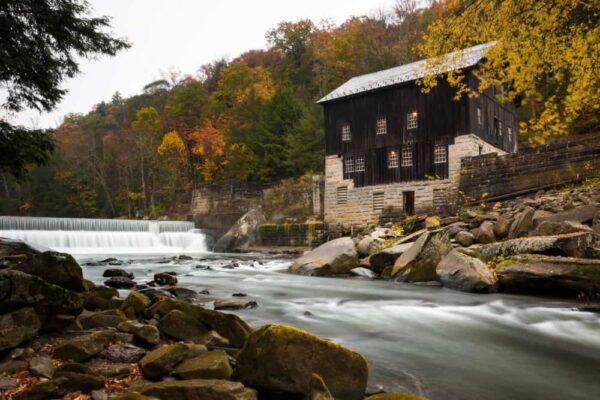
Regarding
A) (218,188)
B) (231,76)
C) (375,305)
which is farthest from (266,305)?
(231,76)

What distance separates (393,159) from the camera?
996 inches

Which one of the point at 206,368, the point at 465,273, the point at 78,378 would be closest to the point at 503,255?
the point at 465,273

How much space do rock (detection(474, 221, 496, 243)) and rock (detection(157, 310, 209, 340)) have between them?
1050 cm

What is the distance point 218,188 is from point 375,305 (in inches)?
1156

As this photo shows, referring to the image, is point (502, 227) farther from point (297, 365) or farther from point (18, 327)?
point (18, 327)

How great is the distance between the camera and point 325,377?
12.5 feet

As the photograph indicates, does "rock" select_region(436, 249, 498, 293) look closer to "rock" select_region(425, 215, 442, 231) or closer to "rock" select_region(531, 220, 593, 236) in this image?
"rock" select_region(531, 220, 593, 236)

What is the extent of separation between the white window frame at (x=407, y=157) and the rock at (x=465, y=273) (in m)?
14.0

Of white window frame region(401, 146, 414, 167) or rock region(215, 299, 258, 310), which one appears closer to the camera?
rock region(215, 299, 258, 310)

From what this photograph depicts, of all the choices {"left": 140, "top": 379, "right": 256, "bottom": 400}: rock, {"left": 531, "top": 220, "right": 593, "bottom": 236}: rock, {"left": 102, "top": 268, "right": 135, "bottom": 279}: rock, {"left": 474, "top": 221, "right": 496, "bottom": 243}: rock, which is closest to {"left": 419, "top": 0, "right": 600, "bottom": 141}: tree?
{"left": 531, "top": 220, "right": 593, "bottom": 236}: rock

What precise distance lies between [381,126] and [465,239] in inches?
549

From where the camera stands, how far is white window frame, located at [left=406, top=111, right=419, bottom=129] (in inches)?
962

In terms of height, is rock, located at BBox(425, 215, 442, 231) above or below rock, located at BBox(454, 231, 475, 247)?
above

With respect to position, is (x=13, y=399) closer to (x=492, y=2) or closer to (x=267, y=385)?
(x=267, y=385)
